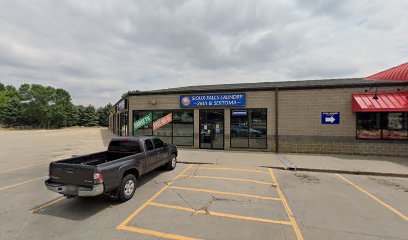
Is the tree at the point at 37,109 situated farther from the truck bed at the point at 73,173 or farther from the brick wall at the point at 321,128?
the brick wall at the point at 321,128

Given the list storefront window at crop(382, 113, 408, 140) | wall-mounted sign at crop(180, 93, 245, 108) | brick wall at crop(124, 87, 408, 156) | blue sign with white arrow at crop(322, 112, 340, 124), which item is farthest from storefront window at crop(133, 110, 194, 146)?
storefront window at crop(382, 113, 408, 140)

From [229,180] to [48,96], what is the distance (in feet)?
227

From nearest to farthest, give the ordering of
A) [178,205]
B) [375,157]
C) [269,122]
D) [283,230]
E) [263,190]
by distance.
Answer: [283,230] < [178,205] < [263,190] < [375,157] < [269,122]

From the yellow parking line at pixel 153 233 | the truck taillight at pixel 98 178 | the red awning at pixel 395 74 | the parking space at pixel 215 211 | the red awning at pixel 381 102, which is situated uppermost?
the red awning at pixel 395 74

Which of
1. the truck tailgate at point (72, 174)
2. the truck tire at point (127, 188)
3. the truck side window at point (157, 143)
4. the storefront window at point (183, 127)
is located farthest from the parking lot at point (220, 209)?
the storefront window at point (183, 127)

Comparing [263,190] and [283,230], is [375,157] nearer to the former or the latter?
[263,190]

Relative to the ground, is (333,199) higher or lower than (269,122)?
lower

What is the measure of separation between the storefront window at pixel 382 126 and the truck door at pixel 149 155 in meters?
12.9

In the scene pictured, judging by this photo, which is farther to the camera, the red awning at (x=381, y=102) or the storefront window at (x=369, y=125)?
the storefront window at (x=369, y=125)

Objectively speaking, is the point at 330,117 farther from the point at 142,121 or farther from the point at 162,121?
the point at 142,121

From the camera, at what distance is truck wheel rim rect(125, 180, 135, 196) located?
5285mm

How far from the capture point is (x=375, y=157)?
10711 mm

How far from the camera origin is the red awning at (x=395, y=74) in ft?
32.4

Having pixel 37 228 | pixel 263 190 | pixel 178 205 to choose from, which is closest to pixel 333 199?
pixel 263 190
